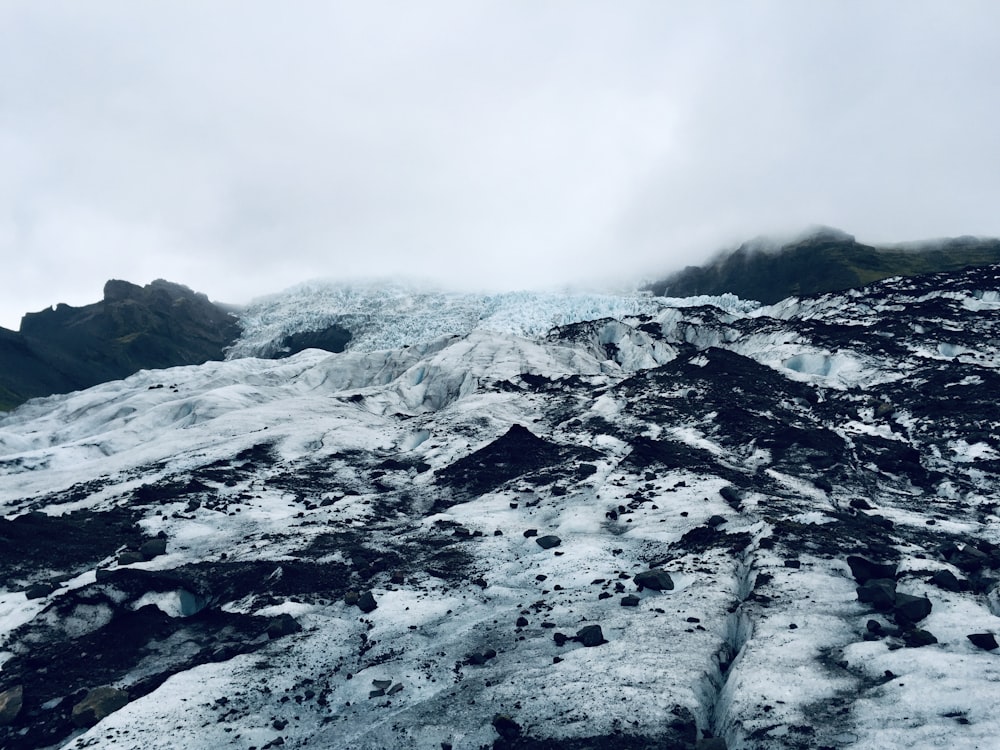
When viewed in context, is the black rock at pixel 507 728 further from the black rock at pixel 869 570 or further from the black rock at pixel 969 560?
the black rock at pixel 969 560

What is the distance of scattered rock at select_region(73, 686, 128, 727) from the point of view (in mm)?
19031

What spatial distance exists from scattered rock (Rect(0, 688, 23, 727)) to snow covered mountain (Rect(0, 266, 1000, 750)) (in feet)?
0.27

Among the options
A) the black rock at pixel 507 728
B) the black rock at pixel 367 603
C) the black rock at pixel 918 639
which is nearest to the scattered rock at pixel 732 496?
the black rock at pixel 918 639

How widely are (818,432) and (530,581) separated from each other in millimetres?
31128

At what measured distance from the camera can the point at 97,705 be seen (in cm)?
1939

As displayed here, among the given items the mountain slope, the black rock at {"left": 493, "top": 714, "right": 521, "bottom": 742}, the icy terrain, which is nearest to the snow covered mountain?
the black rock at {"left": 493, "top": 714, "right": 521, "bottom": 742}

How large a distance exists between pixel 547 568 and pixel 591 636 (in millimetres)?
7131

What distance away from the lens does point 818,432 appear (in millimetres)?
48438

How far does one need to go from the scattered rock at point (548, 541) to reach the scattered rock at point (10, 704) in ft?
55.2

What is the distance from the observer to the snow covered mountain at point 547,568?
59.4 feet

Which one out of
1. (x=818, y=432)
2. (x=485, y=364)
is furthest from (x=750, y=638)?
(x=485, y=364)

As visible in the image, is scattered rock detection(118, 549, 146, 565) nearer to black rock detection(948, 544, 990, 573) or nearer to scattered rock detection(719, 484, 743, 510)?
scattered rock detection(719, 484, 743, 510)

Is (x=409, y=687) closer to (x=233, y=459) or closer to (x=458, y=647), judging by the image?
(x=458, y=647)

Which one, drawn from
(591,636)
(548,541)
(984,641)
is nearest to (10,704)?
(591,636)
